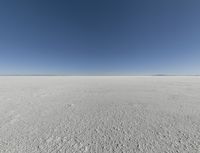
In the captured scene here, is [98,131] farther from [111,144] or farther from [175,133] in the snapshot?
[175,133]

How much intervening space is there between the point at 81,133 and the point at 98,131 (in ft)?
1.58

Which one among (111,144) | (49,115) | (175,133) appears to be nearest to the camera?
(111,144)

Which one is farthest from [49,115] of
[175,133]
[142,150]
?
[175,133]

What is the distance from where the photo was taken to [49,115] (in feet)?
13.0

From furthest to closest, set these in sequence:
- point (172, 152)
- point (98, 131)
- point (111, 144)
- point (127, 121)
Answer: point (127, 121) < point (98, 131) < point (111, 144) < point (172, 152)

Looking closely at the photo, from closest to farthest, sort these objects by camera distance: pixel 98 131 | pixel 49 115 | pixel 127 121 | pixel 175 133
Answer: pixel 175 133 < pixel 98 131 < pixel 127 121 < pixel 49 115

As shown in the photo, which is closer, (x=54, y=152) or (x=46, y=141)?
(x=54, y=152)

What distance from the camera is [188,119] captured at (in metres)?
3.52

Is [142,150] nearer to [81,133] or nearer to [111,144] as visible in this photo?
[111,144]

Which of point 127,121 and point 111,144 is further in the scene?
point 127,121

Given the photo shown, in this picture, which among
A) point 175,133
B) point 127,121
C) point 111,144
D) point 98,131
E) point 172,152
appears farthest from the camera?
point 127,121

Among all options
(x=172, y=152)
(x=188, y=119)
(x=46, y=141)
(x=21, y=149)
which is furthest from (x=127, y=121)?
(x=21, y=149)

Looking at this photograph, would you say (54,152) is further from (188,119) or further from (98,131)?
(188,119)

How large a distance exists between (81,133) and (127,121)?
159 cm
